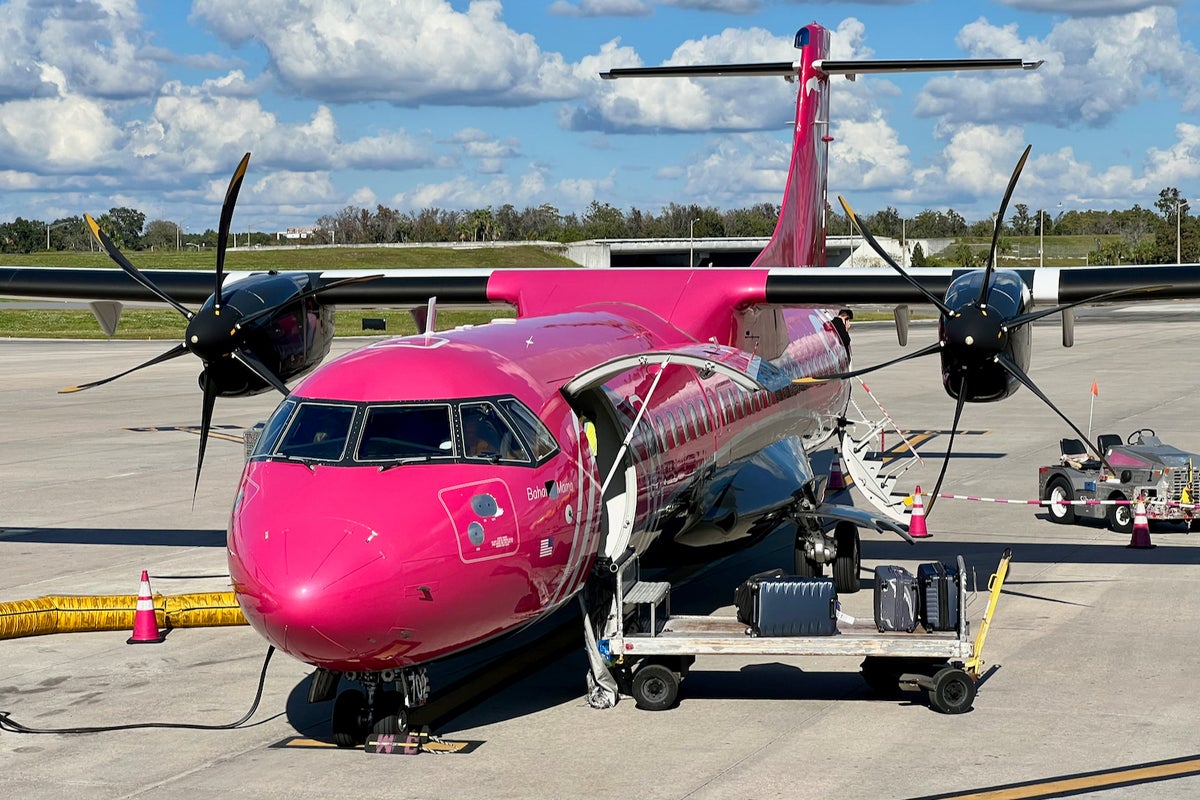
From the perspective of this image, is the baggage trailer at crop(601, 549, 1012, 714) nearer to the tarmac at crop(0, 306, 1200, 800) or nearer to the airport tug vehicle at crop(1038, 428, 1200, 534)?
the tarmac at crop(0, 306, 1200, 800)

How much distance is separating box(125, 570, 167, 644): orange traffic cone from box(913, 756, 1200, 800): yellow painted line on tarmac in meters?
8.44

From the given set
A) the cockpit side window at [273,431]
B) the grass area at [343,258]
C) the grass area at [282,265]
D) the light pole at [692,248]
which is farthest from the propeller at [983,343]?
the grass area at [343,258]

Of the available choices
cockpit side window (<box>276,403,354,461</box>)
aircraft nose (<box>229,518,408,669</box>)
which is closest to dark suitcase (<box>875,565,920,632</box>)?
aircraft nose (<box>229,518,408,669</box>)

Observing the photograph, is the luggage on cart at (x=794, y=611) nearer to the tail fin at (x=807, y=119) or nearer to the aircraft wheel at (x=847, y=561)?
the aircraft wheel at (x=847, y=561)

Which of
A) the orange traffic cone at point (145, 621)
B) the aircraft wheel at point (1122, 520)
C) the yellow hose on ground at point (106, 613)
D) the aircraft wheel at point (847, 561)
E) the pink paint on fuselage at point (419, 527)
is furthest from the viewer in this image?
the aircraft wheel at point (1122, 520)

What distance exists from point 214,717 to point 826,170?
16.1m

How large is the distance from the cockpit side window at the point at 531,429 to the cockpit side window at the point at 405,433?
0.58 metres

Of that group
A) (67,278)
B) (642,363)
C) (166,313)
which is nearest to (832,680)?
(642,363)

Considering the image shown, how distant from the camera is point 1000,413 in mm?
37875

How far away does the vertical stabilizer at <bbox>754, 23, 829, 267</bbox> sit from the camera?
74.6 ft

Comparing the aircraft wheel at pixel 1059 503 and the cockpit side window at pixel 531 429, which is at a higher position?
the cockpit side window at pixel 531 429

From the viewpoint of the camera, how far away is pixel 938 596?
12.1 metres

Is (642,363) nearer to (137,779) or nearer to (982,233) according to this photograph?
(137,779)

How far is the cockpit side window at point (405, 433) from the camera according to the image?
1058cm
